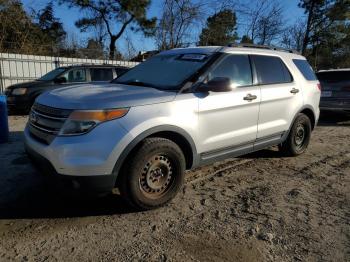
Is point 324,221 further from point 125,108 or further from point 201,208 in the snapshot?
point 125,108

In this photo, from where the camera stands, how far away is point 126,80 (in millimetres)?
5062

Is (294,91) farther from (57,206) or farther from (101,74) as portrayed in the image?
(101,74)

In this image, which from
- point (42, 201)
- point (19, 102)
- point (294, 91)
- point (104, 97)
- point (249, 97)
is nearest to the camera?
point (104, 97)

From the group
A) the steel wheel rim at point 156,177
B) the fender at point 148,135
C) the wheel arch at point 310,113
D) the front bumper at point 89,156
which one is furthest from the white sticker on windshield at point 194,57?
the wheel arch at point 310,113

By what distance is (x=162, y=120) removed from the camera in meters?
3.94

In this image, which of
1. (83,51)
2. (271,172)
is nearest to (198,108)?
(271,172)

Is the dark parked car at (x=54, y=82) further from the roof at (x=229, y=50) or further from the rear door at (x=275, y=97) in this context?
the rear door at (x=275, y=97)

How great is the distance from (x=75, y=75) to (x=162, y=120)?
8.10 m

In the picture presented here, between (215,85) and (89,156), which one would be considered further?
(215,85)

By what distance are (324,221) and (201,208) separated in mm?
1296

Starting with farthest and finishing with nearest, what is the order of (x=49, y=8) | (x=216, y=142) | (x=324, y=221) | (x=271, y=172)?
(x=49, y=8), (x=271, y=172), (x=216, y=142), (x=324, y=221)

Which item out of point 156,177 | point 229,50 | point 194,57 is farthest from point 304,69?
point 156,177

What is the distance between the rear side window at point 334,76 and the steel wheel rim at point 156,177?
8.33 meters

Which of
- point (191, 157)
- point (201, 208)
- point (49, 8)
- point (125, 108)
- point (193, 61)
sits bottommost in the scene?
point (201, 208)
